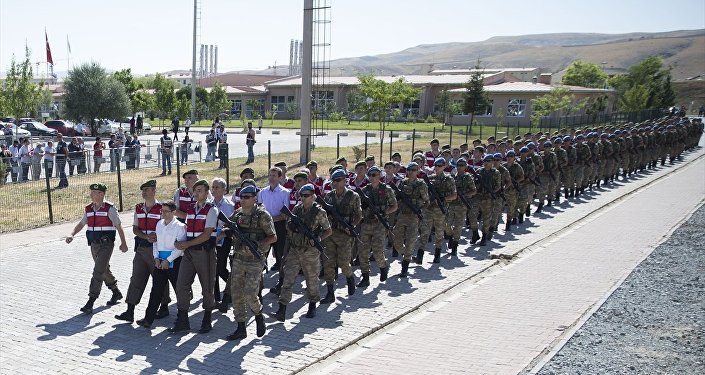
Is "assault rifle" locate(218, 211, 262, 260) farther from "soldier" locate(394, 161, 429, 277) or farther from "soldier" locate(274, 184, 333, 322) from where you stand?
"soldier" locate(394, 161, 429, 277)

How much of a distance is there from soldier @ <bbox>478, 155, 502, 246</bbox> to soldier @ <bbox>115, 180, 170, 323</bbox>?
679cm

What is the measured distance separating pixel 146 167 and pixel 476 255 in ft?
50.4

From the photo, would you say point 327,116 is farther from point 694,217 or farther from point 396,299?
point 396,299

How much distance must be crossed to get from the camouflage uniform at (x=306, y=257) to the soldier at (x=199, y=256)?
3.18ft

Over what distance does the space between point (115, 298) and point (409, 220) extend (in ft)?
15.5

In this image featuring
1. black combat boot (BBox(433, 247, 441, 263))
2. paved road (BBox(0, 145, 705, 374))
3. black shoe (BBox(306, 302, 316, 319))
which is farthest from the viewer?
black combat boot (BBox(433, 247, 441, 263))

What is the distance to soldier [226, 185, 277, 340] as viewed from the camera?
24.8 feet

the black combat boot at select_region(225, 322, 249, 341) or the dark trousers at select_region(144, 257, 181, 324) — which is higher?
the dark trousers at select_region(144, 257, 181, 324)

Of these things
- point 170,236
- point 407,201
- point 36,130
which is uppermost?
point 36,130

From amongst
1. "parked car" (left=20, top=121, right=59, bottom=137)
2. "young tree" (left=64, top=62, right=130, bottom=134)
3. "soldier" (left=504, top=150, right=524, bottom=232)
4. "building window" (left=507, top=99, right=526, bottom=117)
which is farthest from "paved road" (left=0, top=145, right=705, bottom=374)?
"building window" (left=507, top=99, right=526, bottom=117)

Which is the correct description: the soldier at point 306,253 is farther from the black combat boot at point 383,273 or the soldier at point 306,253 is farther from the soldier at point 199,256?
the black combat boot at point 383,273

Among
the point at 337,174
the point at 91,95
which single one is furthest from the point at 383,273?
the point at 91,95

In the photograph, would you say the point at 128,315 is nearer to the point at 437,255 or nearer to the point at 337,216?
the point at 337,216

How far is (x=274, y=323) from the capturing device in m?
8.27
